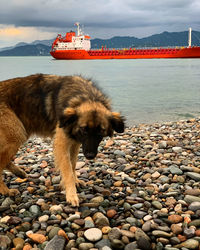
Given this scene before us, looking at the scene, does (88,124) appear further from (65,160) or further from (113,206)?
(113,206)

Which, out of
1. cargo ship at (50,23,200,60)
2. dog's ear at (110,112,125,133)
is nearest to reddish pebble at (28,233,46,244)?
dog's ear at (110,112,125,133)

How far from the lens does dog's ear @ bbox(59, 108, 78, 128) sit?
12.9 ft

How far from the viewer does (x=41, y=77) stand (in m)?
4.72

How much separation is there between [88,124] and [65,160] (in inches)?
32.1

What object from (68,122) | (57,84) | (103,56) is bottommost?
(68,122)

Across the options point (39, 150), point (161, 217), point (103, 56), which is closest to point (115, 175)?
point (161, 217)

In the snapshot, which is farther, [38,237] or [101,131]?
[101,131]

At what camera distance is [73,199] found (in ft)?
13.4

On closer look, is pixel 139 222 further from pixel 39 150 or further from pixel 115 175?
pixel 39 150

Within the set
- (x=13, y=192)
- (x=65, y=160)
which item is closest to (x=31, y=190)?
(x=13, y=192)

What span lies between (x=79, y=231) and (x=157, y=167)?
2.53 meters

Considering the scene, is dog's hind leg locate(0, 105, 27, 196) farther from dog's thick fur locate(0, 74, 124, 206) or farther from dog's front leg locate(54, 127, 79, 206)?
dog's front leg locate(54, 127, 79, 206)

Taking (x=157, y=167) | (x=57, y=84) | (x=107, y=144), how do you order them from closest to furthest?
(x=57, y=84) < (x=157, y=167) < (x=107, y=144)

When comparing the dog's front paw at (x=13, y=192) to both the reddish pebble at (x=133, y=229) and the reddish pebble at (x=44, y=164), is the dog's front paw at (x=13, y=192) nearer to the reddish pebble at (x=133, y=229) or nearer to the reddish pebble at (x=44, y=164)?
the reddish pebble at (x=44, y=164)
